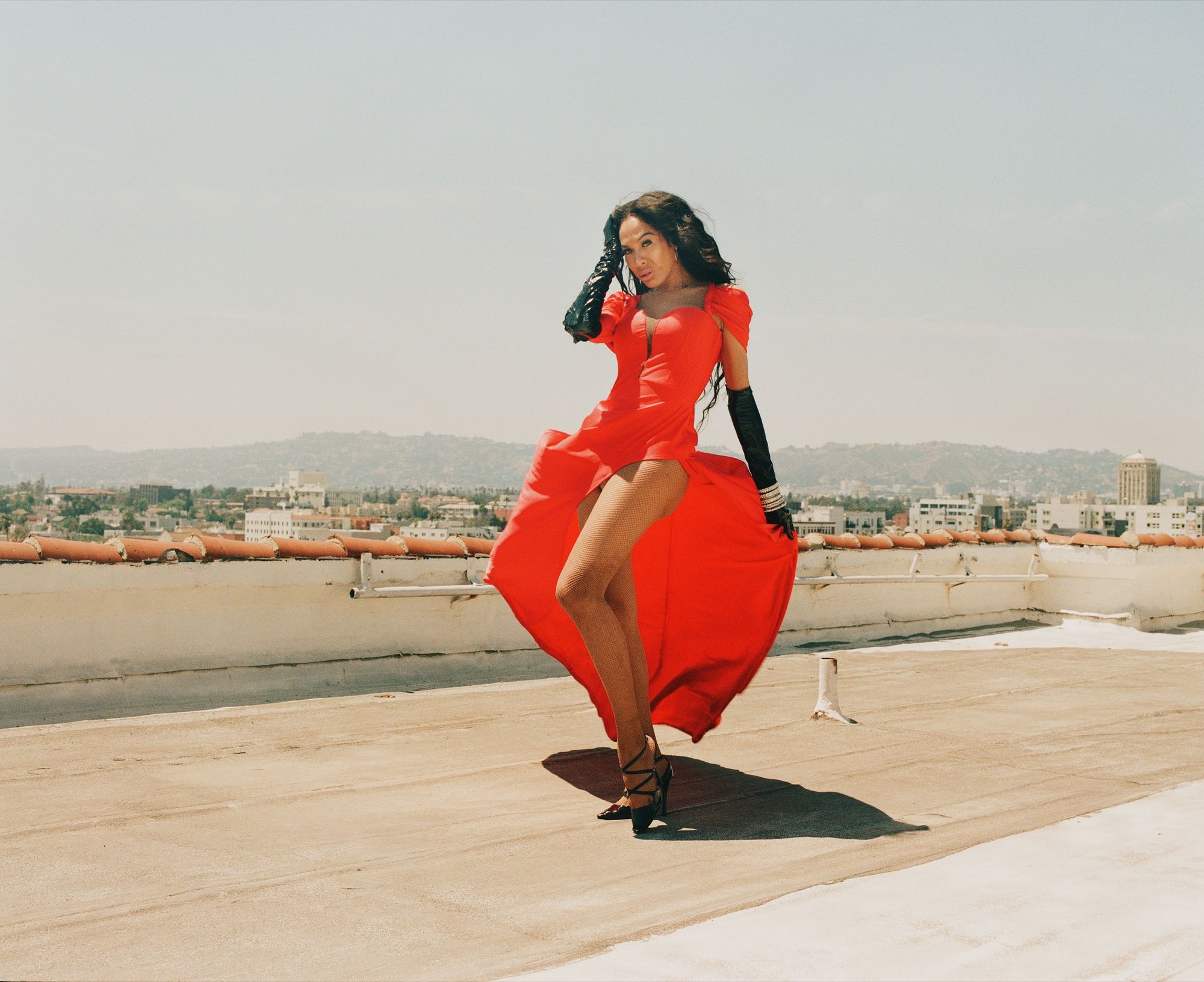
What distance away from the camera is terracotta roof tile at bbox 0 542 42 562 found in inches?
240

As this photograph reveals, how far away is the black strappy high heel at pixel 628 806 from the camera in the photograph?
4.29m

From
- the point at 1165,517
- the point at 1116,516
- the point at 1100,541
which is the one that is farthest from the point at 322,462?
the point at 1100,541

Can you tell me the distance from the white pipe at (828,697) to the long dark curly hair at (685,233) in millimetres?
2187

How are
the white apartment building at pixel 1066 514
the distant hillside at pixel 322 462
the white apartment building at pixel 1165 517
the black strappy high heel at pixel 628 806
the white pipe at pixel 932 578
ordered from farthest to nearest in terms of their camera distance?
the distant hillside at pixel 322 462 < the white apartment building at pixel 1066 514 < the white apartment building at pixel 1165 517 < the white pipe at pixel 932 578 < the black strappy high heel at pixel 628 806

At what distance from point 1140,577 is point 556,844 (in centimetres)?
963

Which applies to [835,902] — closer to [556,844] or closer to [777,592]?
[556,844]

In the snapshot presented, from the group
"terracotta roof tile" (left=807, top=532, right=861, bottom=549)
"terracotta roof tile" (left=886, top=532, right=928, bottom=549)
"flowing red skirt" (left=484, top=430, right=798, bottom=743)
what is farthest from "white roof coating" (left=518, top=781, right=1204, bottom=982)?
"terracotta roof tile" (left=886, top=532, right=928, bottom=549)

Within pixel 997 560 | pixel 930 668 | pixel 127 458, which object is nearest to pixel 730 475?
pixel 930 668

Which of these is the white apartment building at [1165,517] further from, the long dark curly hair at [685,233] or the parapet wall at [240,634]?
the long dark curly hair at [685,233]

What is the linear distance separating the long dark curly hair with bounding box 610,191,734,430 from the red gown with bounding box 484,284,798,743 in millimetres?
93

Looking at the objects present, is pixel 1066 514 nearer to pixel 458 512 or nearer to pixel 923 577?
pixel 458 512

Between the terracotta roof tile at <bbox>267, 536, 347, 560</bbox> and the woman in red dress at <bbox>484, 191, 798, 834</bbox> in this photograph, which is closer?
the woman in red dress at <bbox>484, 191, 798, 834</bbox>

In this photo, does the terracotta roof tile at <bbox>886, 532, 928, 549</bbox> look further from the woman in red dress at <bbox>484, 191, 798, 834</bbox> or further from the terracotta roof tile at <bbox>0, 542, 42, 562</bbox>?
the terracotta roof tile at <bbox>0, 542, 42, 562</bbox>

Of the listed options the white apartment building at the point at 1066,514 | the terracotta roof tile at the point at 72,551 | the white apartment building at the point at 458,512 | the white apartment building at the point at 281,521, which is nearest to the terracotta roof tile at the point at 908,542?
the white apartment building at the point at 281,521
